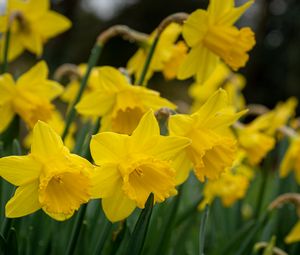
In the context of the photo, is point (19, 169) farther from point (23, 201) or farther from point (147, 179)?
point (147, 179)

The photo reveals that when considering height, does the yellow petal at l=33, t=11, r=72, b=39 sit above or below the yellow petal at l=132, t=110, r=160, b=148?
below

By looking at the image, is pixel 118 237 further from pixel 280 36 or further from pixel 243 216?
pixel 280 36

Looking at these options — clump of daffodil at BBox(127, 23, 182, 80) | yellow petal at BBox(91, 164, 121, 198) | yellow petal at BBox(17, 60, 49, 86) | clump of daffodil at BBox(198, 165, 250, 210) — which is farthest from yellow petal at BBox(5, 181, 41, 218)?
clump of daffodil at BBox(198, 165, 250, 210)

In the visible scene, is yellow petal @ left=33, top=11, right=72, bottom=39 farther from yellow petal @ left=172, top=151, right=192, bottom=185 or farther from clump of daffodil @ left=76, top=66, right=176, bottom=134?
yellow petal @ left=172, top=151, right=192, bottom=185

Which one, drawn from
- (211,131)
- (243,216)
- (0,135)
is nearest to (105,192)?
(211,131)

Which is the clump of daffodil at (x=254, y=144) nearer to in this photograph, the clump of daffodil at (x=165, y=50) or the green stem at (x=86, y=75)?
the clump of daffodil at (x=165, y=50)

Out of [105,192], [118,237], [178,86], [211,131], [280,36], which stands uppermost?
[211,131]

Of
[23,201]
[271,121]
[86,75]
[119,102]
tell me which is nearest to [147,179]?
[23,201]
